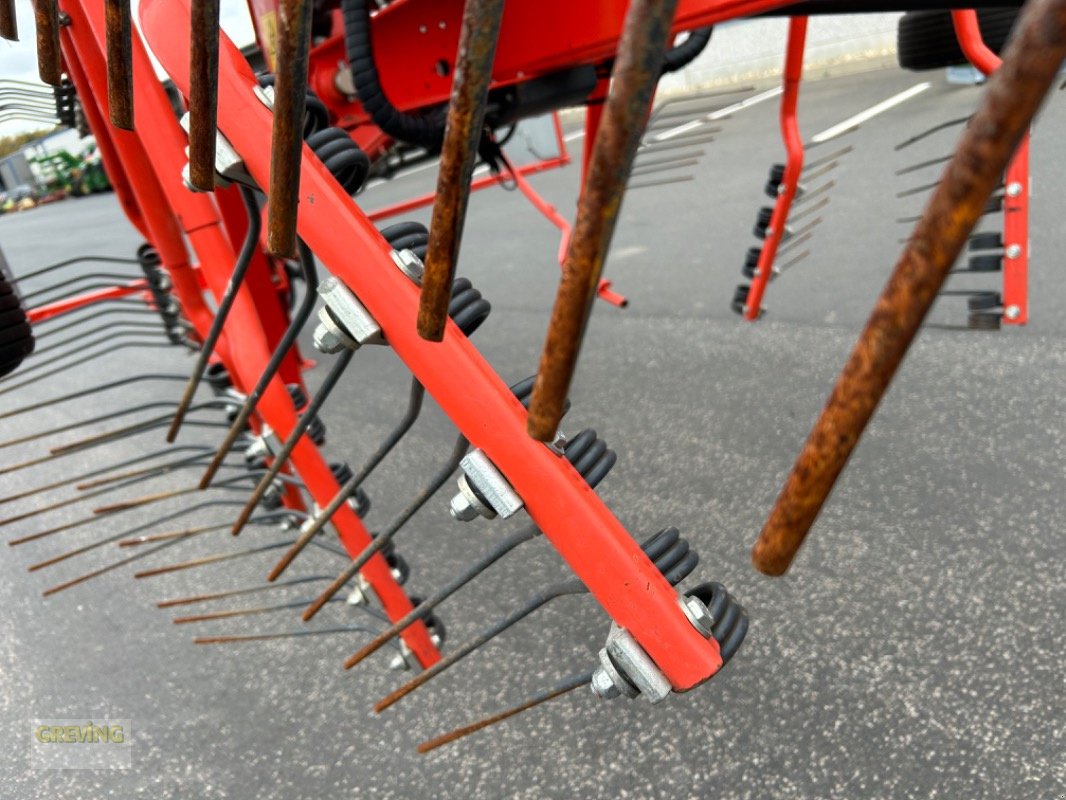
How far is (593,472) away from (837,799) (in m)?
0.51

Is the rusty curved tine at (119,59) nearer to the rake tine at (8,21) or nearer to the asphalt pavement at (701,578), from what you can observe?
the rake tine at (8,21)

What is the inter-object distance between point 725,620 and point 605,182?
1.34ft

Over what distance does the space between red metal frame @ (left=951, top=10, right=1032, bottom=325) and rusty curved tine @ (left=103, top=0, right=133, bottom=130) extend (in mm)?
1497

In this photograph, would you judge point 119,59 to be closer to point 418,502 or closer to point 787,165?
point 418,502

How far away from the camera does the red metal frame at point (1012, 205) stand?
1640 mm

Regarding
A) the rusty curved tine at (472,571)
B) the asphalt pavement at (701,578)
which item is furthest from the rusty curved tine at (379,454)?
the asphalt pavement at (701,578)

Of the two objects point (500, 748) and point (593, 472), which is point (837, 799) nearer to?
point (500, 748)

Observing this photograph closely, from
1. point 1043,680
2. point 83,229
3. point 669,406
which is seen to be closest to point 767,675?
point 1043,680

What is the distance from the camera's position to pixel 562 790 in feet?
3.35

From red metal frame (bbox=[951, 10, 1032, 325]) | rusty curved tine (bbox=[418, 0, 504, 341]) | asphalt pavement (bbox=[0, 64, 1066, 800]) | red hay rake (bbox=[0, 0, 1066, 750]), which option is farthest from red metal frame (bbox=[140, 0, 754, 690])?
red metal frame (bbox=[951, 10, 1032, 325])

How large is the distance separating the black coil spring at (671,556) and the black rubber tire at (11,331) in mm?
799

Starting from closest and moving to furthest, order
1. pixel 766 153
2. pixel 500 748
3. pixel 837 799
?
pixel 837 799 < pixel 500 748 < pixel 766 153

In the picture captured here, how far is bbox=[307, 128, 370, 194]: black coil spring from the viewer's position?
2.47ft

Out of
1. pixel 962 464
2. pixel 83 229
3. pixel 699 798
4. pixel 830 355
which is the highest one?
pixel 699 798
